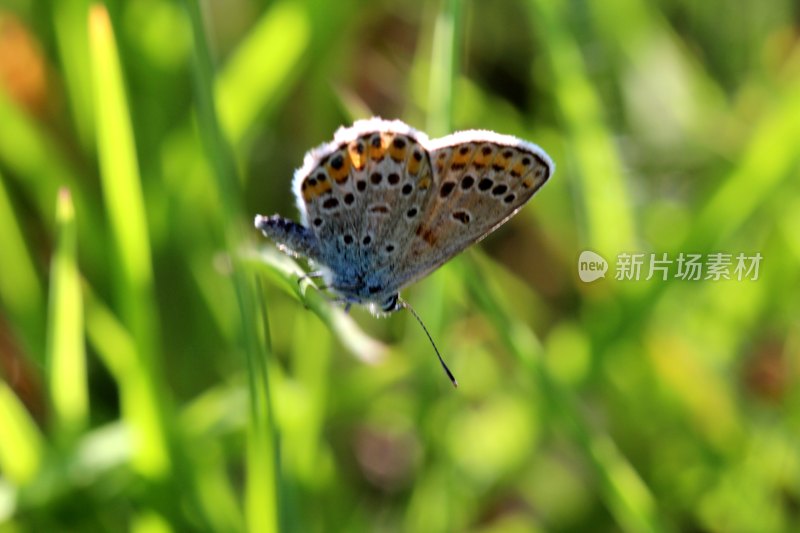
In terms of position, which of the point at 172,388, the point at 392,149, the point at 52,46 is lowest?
the point at 172,388

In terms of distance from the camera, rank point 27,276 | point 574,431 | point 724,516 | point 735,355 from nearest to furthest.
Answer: point 574,431 < point 27,276 < point 724,516 < point 735,355

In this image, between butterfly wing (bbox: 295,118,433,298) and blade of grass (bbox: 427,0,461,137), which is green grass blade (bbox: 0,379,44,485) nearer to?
butterfly wing (bbox: 295,118,433,298)

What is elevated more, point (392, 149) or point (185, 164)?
point (185, 164)

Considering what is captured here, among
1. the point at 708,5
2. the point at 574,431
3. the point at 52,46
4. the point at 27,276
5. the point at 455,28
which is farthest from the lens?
the point at 708,5

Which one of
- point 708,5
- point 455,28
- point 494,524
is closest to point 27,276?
point 455,28

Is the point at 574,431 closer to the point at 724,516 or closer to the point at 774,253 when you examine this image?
the point at 724,516

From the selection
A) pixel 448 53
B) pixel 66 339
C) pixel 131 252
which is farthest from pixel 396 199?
pixel 66 339

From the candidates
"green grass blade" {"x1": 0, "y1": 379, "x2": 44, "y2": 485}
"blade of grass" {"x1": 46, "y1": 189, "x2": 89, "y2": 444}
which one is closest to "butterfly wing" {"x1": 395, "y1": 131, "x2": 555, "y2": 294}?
"blade of grass" {"x1": 46, "y1": 189, "x2": 89, "y2": 444}
